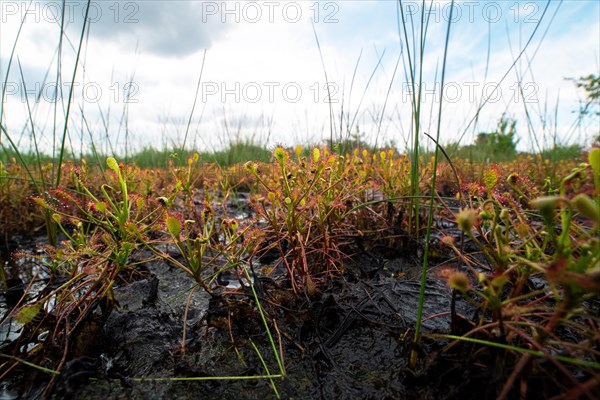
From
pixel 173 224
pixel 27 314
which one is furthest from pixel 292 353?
pixel 27 314

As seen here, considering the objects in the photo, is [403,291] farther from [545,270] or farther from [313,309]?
[545,270]

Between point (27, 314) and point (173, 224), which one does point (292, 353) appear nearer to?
point (173, 224)

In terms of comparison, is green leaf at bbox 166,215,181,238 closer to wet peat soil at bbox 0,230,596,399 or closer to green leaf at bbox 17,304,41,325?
wet peat soil at bbox 0,230,596,399

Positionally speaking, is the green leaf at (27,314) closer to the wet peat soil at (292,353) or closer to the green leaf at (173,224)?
the wet peat soil at (292,353)

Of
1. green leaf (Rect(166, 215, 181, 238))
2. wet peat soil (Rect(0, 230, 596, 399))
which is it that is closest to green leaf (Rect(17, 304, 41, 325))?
wet peat soil (Rect(0, 230, 596, 399))

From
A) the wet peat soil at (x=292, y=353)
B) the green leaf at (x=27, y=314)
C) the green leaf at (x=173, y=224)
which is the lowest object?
the wet peat soil at (x=292, y=353)

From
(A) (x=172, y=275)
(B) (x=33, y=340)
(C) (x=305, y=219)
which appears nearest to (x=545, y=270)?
(C) (x=305, y=219)

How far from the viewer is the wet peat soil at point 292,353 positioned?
87 centimetres

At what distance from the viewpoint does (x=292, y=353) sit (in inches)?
42.8

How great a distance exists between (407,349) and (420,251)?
984mm

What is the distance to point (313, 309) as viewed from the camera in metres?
1.21

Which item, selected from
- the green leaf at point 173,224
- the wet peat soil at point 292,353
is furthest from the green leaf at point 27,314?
the green leaf at point 173,224

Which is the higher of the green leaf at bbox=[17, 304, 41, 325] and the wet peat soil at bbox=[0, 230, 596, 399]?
the green leaf at bbox=[17, 304, 41, 325]

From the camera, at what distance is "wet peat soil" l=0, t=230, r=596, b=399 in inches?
34.1
